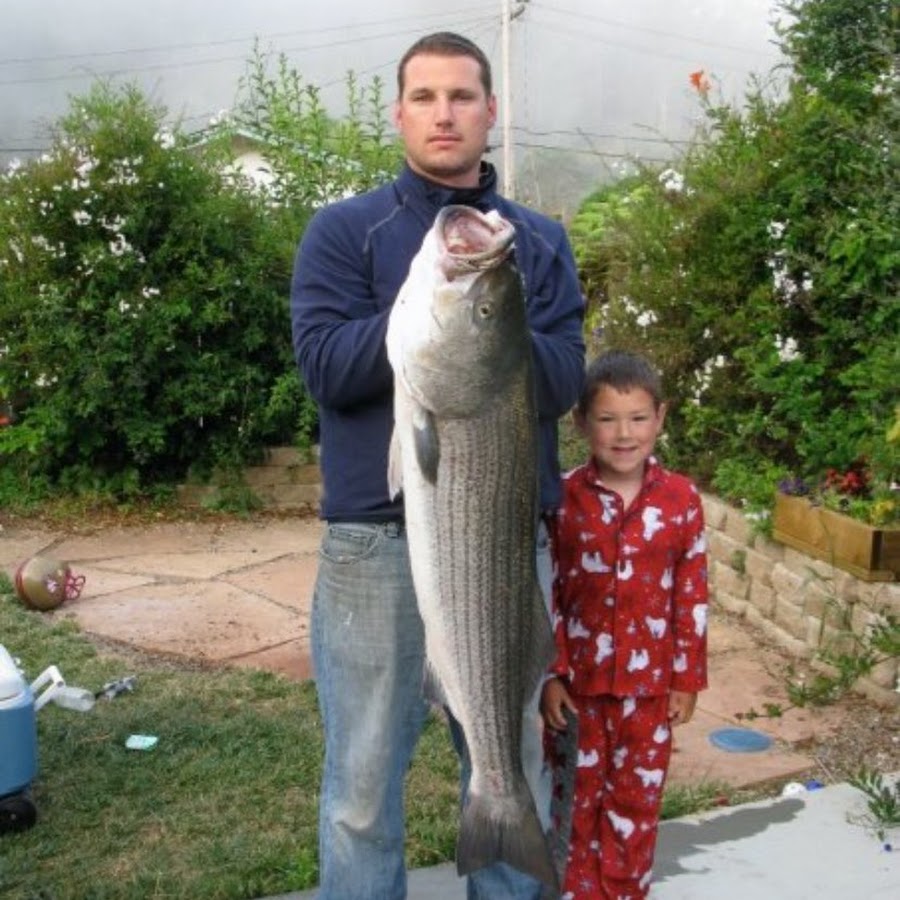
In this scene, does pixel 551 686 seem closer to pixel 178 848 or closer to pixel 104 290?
pixel 178 848

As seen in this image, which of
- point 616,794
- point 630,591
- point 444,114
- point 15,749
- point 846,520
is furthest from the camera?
point 846,520

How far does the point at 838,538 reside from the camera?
548cm

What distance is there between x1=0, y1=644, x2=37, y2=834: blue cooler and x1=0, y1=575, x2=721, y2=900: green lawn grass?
2.7 inches

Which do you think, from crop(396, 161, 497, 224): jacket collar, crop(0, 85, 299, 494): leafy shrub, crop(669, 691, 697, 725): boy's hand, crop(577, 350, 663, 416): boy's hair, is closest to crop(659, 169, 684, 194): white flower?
crop(0, 85, 299, 494): leafy shrub

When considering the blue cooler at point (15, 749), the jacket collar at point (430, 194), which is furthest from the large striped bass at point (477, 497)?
the blue cooler at point (15, 749)

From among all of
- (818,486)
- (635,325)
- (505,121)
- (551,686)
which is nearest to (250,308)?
(635,325)

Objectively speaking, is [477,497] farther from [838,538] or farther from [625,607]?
[838,538]

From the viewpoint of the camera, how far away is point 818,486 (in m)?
6.04

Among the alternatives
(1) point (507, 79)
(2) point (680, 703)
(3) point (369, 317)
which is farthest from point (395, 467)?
(1) point (507, 79)

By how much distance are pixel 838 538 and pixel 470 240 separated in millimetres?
3601

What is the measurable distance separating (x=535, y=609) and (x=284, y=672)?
331 centimetres

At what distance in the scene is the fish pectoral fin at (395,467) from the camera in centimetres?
255

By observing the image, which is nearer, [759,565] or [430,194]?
[430,194]

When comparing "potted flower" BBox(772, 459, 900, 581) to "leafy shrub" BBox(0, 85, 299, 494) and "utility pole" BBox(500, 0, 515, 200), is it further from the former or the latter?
"utility pole" BBox(500, 0, 515, 200)
